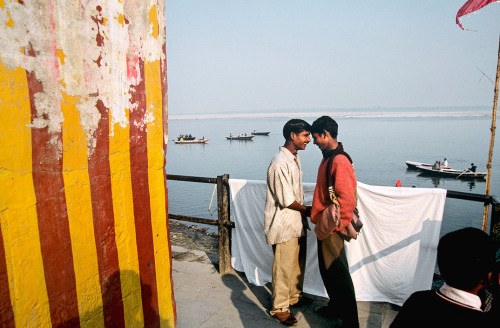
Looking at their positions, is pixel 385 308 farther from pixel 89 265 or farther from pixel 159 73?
pixel 159 73

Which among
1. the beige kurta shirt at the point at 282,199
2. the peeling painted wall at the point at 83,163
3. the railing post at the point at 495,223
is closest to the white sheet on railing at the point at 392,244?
the railing post at the point at 495,223

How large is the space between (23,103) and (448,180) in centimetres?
3068

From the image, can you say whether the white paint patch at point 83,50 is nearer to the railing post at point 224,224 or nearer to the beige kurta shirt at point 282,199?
the beige kurta shirt at point 282,199

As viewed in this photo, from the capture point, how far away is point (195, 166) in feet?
112

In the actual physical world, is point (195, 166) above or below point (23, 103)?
below

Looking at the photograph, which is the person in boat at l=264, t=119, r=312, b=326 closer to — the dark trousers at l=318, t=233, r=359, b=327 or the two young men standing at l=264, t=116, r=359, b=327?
the two young men standing at l=264, t=116, r=359, b=327

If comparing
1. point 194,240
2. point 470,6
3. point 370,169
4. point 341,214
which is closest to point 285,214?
point 341,214

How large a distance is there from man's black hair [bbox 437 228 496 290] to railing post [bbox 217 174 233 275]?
3.09 m

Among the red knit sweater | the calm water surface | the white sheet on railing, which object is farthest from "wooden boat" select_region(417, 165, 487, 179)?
the red knit sweater

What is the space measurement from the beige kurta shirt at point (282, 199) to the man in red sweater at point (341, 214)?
8.5 inches

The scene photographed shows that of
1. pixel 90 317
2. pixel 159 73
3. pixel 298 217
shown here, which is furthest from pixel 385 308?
pixel 159 73

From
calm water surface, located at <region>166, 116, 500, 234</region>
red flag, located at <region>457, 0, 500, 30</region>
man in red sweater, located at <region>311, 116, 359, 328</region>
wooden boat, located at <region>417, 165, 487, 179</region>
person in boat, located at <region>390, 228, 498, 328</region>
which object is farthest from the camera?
wooden boat, located at <region>417, 165, 487, 179</region>

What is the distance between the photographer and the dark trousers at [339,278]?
310 cm

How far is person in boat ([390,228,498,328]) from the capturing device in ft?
4.67
